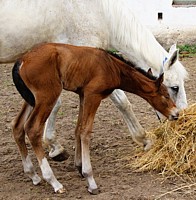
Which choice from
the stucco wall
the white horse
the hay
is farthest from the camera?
the stucco wall

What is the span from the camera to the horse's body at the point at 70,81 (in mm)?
4406

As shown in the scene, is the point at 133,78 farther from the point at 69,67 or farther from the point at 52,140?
the point at 52,140

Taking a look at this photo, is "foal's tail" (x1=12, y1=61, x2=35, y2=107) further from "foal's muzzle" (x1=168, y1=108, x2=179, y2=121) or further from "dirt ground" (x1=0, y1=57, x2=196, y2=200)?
"foal's muzzle" (x1=168, y1=108, x2=179, y2=121)

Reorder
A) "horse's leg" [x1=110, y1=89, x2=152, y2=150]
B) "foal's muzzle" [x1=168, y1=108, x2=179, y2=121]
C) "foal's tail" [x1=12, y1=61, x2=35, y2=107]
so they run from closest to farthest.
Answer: "foal's tail" [x1=12, y1=61, x2=35, y2=107] < "foal's muzzle" [x1=168, y1=108, x2=179, y2=121] < "horse's leg" [x1=110, y1=89, x2=152, y2=150]

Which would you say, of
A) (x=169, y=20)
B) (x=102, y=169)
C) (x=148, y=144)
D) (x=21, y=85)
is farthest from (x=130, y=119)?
(x=169, y=20)

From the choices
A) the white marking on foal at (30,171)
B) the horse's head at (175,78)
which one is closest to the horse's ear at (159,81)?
the horse's head at (175,78)

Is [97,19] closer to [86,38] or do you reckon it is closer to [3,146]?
[86,38]

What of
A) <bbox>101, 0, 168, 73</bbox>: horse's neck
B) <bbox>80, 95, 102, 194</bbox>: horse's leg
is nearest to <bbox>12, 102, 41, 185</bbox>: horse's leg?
<bbox>80, 95, 102, 194</bbox>: horse's leg

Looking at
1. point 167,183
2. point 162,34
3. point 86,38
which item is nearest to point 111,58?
point 86,38

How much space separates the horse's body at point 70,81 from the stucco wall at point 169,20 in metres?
6.94

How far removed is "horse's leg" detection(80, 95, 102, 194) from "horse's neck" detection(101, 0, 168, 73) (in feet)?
3.77

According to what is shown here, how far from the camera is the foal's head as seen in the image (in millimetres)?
4598

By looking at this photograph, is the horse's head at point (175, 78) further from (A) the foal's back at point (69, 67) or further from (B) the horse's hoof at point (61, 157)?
(B) the horse's hoof at point (61, 157)

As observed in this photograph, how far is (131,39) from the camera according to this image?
544cm
